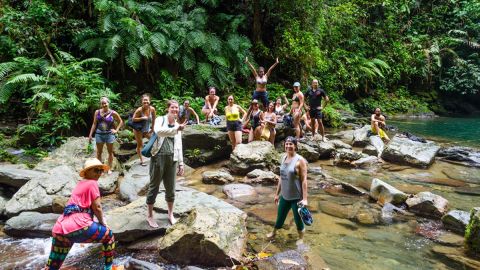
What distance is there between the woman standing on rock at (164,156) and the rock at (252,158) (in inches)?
159

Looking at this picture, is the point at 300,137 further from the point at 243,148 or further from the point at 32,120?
the point at 32,120

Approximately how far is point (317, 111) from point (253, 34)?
708cm

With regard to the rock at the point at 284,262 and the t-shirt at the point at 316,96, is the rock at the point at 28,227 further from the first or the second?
the t-shirt at the point at 316,96

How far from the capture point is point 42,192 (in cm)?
683

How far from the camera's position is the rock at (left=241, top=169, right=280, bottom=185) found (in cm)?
894

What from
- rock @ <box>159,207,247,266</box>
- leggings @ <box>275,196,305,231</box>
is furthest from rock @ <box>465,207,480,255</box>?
rock @ <box>159,207,247,266</box>

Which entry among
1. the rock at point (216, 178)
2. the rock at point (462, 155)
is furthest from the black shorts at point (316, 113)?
the rock at point (462, 155)

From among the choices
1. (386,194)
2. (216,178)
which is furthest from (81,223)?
(386,194)

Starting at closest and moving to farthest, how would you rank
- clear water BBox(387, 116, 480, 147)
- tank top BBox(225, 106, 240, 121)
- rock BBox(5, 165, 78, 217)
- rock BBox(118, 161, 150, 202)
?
rock BBox(5, 165, 78, 217), rock BBox(118, 161, 150, 202), tank top BBox(225, 106, 240, 121), clear water BBox(387, 116, 480, 147)

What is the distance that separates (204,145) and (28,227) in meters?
5.70

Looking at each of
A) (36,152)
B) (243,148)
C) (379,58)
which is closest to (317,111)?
(243,148)

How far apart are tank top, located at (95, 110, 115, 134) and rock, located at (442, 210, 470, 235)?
281 inches

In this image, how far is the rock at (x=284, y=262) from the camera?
4725 mm

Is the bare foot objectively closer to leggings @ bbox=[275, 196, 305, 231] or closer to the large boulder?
leggings @ bbox=[275, 196, 305, 231]
